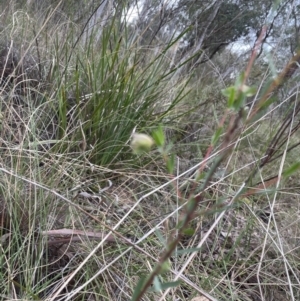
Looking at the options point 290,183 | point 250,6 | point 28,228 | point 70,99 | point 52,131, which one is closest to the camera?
point 28,228

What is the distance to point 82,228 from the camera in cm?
101

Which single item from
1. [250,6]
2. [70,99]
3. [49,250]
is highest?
[250,6]

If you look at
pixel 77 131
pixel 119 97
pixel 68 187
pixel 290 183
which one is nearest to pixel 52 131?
pixel 77 131

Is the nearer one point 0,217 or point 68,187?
point 0,217

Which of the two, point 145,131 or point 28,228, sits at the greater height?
point 145,131

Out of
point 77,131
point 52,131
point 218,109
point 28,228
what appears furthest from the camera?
point 218,109

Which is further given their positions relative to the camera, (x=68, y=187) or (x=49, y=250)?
(x=68, y=187)

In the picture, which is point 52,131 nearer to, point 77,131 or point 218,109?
point 77,131

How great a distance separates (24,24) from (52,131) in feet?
2.31

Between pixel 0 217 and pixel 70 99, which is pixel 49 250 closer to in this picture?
pixel 0 217

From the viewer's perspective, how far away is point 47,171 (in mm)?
1153

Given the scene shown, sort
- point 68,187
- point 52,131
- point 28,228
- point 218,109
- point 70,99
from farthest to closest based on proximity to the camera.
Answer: point 218,109
point 70,99
point 52,131
point 68,187
point 28,228

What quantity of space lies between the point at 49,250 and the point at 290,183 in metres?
1.18

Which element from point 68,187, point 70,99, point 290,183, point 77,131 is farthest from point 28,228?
point 290,183
